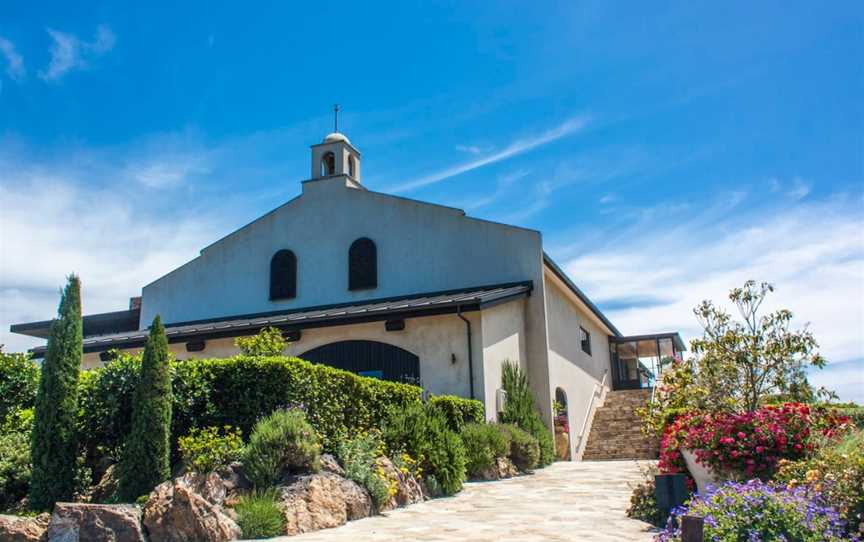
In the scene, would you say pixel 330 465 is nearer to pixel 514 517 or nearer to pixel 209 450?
pixel 209 450

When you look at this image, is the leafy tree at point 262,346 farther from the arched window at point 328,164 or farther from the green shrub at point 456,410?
the arched window at point 328,164

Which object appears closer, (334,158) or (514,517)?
(514,517)

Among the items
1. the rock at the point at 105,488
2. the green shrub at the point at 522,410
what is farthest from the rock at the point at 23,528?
the green shrub at the point at 522,410

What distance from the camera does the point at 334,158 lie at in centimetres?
2491

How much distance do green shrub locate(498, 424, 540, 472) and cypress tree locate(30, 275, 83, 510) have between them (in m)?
9.18

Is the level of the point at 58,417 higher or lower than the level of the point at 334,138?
lower

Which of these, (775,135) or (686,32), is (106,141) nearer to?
(686,32)

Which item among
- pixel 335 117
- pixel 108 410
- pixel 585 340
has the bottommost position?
pixel 108 410

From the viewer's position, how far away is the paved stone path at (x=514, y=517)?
7.96 metres

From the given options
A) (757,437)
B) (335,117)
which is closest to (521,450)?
(757,437)

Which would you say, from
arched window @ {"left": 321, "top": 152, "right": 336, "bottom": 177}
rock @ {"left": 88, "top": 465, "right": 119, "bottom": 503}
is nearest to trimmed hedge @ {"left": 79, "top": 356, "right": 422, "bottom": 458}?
rock @ {"left": 88, "top": 465, "right": 119, "bottom": 503}

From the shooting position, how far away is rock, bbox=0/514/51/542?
307 inches

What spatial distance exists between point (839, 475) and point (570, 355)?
1740 cm

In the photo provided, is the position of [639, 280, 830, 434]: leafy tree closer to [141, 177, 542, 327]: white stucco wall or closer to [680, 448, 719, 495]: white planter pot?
[680, 448, 719, 495]: white planter pot
